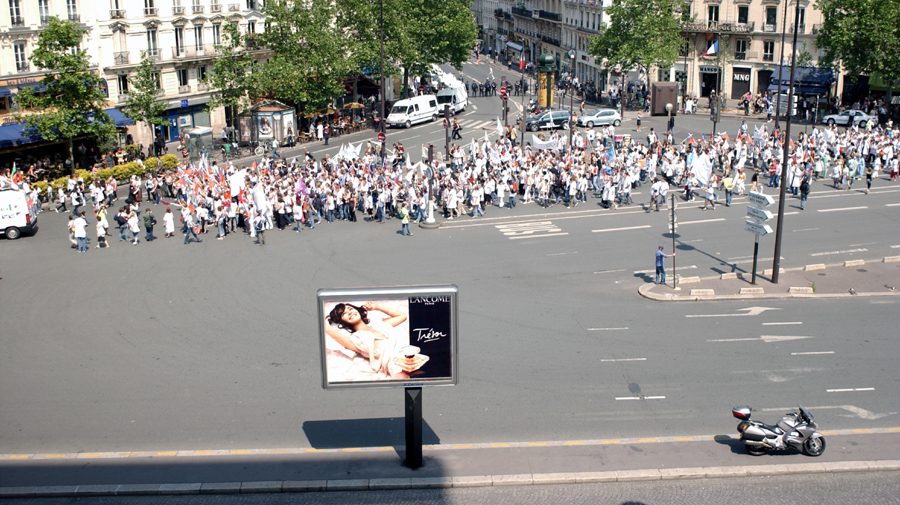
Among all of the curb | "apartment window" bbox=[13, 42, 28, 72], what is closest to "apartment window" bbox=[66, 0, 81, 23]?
"apartment window" bbox=[13, 42, 28, 72]

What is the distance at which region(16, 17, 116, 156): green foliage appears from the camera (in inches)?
1497

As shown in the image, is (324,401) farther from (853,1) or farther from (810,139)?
(853,1)

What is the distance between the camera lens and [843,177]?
36.7 m

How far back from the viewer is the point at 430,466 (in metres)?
13.3

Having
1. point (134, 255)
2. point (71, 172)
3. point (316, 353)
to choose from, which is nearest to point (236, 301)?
point (316, 353)

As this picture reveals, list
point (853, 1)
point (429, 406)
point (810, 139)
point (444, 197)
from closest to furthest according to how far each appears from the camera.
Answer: point (429, 406) → point (444, 197) → point (810, 139) → point (853, 1)

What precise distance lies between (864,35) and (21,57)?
50.7 m

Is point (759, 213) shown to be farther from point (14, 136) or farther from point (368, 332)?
point (14, 136)

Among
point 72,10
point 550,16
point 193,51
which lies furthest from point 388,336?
point 550,16

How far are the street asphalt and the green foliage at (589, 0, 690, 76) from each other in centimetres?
3056

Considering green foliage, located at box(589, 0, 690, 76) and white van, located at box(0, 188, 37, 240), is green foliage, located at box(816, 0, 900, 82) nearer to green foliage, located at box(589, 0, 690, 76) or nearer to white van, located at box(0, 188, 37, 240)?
green foliage, located at box(589, 0, 690, 76)

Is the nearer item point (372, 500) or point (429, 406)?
point (372, 500)

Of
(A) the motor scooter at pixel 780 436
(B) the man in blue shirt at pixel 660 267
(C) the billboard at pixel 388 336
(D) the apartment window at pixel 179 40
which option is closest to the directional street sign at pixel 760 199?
(B) the man in blue shirt at pixel 660 267

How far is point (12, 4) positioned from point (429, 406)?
37.3 meters
